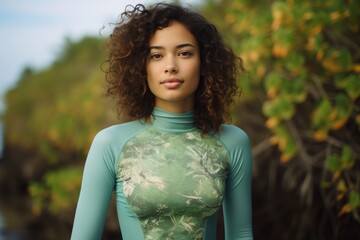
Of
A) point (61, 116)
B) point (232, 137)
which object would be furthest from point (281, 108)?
point (61, 116)

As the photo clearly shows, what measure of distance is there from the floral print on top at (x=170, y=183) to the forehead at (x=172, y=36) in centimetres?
34

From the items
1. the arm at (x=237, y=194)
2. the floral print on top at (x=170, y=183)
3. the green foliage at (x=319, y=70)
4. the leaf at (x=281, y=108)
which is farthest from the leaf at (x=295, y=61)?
the floral print on top at (x=170, y=183)

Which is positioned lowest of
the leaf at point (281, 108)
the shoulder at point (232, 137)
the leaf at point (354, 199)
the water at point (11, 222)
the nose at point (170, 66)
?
the water at point (11, 222)

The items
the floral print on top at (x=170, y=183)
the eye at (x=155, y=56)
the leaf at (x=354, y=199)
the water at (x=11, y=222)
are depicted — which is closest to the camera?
the floral print on top at (x=170, y=183)

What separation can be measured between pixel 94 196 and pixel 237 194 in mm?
530

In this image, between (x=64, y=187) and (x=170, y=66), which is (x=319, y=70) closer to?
(x=170, y=66)

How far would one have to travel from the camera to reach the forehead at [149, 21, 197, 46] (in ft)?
6.68

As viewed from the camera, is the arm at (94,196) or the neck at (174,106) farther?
the neck at (174,106)

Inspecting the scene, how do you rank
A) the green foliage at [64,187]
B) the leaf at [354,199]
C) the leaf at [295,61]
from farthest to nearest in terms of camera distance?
the green foliage at [64,187], the leaf at [295,61], the leaf at [354,199]

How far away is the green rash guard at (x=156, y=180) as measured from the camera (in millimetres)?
1965

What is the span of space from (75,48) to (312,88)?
48.6 feet

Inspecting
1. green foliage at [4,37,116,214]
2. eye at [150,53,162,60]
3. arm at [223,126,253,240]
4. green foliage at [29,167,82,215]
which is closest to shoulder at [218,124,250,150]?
arm at [223,126,253,240]

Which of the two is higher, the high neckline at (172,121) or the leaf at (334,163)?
the high neckline at (172,121)

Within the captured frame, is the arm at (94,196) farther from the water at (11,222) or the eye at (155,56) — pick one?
the water at (11,222)
